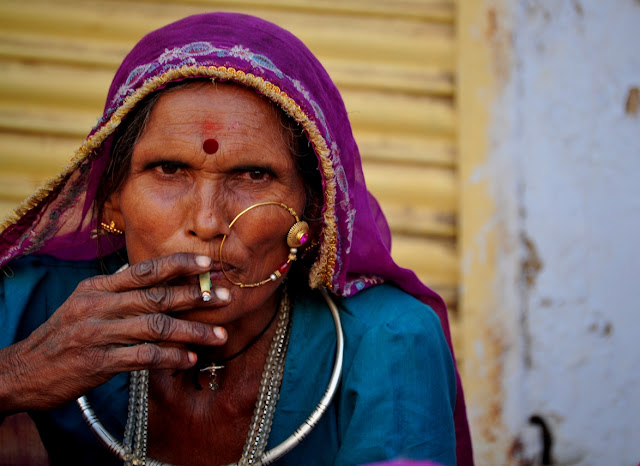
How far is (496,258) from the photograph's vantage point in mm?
3541

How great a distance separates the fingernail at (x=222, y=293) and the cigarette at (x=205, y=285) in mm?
44

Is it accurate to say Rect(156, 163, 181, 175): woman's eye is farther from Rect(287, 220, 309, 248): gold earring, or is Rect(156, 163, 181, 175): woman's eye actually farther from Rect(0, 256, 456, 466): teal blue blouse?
Rect(0, 256, 456, 466): teal blue blouse

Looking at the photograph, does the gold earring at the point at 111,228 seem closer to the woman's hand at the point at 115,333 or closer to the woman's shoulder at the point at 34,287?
the woman's shoulder at the point at 34,287

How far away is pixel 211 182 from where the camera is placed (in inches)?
77.7

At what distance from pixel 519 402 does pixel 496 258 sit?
76cm

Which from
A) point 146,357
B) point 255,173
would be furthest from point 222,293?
point 255,173

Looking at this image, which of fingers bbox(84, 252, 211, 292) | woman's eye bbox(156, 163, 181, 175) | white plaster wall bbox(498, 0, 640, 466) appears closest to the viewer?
fingers bbox(84, 252, 211, 292)

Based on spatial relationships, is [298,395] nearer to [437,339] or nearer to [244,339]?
[244,339]

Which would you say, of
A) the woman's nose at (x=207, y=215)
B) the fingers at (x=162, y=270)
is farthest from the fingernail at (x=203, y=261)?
the woman's nose at (x=207, y=215)

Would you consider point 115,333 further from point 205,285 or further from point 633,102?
point 633,102

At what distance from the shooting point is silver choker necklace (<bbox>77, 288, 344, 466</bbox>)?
2.12m

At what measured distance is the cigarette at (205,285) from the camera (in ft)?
6.00

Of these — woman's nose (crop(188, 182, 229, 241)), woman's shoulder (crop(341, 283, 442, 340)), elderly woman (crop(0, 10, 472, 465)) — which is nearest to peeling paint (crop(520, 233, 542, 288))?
elderly woman (crop(0, 10, 472, 465))

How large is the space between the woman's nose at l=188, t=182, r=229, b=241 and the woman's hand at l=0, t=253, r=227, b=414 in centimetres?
12
